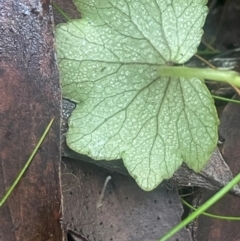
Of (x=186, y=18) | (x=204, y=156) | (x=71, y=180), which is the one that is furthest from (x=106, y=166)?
(x=186, y=18)

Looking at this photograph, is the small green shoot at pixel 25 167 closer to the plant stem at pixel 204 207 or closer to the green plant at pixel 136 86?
the green plant at pixel 136 86

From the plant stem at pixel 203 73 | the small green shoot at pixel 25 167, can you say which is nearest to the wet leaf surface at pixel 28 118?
the small green shoot at pixel 25 167

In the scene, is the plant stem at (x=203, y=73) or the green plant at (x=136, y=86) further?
the green plant at (x=136, y=86)

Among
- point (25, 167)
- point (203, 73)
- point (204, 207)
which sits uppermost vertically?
point (203, 73)

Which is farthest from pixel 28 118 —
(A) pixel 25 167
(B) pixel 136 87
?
(B) pixel 136 87

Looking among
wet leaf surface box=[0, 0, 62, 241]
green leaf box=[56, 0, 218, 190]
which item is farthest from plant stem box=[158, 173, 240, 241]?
wet leaf surface box=[0, 0, 62, 241]

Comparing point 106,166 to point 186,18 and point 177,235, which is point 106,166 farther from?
point 186,18

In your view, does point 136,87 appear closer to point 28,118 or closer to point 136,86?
point 136,86

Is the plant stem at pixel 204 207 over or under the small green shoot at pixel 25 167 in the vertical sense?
under
